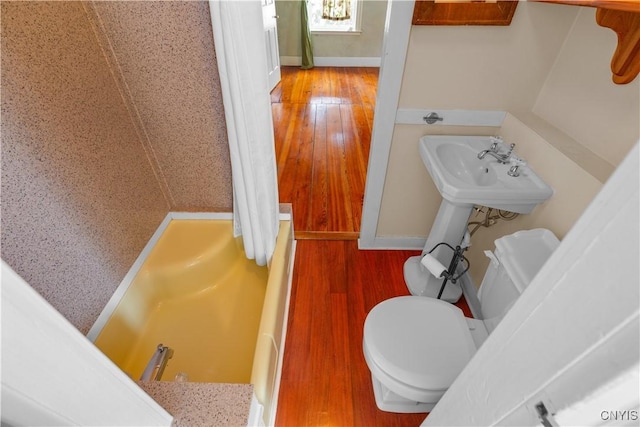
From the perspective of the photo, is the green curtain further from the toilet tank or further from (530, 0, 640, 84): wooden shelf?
the toilet tank

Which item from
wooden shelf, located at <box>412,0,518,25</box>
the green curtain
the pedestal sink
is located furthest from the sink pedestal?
the green curtain

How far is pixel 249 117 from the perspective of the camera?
110cm

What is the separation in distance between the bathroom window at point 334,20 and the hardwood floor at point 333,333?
15.2 feet

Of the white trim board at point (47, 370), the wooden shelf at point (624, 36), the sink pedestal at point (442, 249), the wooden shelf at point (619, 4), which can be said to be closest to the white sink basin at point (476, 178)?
the sink pedestal at point (442, 249)

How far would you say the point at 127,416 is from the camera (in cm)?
50

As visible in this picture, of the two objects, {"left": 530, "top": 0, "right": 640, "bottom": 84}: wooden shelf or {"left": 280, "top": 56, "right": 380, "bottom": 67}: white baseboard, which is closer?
{"left": 530, "top": 0, "right": 640, "bottom": 84}: wooden shelf

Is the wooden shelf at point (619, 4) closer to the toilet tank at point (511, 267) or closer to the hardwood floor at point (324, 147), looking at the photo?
the toilet tank at point (511, 267)

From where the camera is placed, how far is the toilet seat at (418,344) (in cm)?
94

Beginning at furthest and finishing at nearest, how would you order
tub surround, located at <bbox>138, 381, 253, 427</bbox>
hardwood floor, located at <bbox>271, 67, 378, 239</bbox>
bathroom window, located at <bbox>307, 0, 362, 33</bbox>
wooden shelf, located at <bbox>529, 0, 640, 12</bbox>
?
1. bathroom window, located at <bbox>307, 0, 362, 33</bbox>
2. hardwood floor, located at <bbox>271, 67, 378, 239</bbox>
3. tub surround, located at <bbox>138, 381, 253, 427</bbox>
4. wooden shelf, located at <bbox>529, 0, 640, 12</bbox>

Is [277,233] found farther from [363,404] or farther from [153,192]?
[363,404]

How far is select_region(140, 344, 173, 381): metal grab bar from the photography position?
3.61 feet

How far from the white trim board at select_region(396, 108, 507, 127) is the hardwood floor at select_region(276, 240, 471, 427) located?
2.89 ft

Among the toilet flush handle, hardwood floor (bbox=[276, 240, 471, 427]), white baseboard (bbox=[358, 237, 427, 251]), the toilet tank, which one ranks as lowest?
hardwood floor (bbox=[276, 240, 471, 427])

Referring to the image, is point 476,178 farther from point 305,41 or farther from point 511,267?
point 305,41
